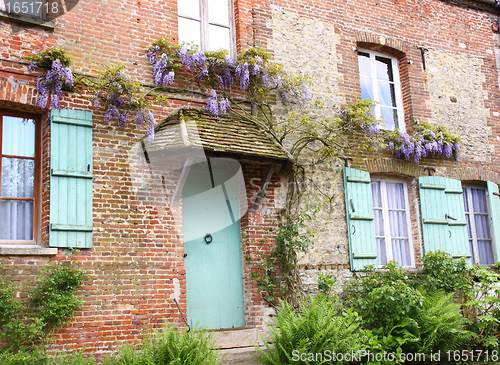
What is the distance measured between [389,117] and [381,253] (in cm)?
238

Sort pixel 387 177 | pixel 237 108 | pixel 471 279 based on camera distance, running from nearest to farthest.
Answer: pixel 237 108 < pixel 471 279 < pixel 387 177

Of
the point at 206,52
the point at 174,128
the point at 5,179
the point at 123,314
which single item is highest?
the point at 206,52

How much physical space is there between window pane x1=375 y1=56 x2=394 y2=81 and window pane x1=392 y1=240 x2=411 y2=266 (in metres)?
2.85

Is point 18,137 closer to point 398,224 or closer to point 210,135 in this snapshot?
point 210,135

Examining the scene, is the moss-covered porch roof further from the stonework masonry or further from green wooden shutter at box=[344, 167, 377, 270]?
green wooden shutter at box=[344, 167, 377, 270]

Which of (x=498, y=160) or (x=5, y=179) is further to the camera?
(x=498, y=160)

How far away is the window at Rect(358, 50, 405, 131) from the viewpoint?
27.6 feet

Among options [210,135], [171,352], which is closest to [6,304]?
[171,352]

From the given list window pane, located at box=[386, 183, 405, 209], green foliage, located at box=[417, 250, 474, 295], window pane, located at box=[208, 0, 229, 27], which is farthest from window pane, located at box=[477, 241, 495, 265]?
window pane, located at box=[208, 0, 229, 27]

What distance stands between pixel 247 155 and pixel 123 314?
240 centimetres

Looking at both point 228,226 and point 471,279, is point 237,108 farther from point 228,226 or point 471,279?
point 471,279

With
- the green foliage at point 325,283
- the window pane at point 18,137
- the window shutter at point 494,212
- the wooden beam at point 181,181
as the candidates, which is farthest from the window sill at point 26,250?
the window shutter at point 494,212

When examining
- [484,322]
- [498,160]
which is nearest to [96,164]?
[484,322]

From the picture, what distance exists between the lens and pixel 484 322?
6836mm
